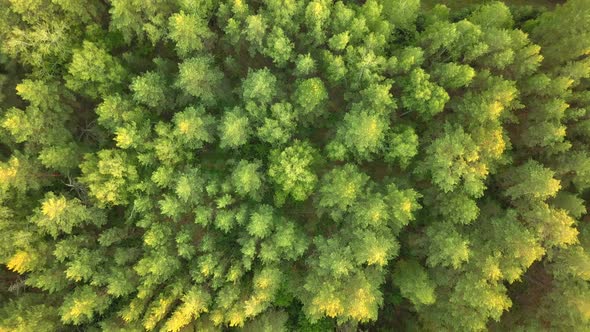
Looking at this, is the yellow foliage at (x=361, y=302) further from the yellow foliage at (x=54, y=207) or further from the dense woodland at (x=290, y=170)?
the yellow foliage at (x=54, y=207)

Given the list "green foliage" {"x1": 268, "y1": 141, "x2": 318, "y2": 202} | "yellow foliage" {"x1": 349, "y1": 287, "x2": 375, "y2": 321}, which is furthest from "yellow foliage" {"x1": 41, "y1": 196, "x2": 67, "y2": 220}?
"yellow foliage" {"x1": 349, "y1": 287, "x2": 375, "y2": 321}

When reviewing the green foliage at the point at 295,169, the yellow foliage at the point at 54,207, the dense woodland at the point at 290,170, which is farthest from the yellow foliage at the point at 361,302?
the yellow foliage at the point at 54,207

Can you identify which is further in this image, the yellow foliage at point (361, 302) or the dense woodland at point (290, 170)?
the dense woodland at point (290, 170)

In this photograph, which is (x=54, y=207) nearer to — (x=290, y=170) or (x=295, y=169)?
(x=290, y=170)

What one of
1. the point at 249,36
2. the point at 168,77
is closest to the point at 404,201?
the point at 249,36

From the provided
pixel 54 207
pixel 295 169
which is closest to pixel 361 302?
pixel 295 169

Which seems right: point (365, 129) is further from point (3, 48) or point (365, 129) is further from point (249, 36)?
point (3, 48)

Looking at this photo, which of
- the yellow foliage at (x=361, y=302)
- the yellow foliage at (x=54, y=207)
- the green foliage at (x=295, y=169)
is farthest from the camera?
the green foliage at (x=295, y=169)

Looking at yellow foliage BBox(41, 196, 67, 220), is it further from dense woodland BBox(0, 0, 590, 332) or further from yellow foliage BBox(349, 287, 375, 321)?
yellow foliage BBox(349, 287, 375, 321)

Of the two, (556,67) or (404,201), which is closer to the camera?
(404,201)
